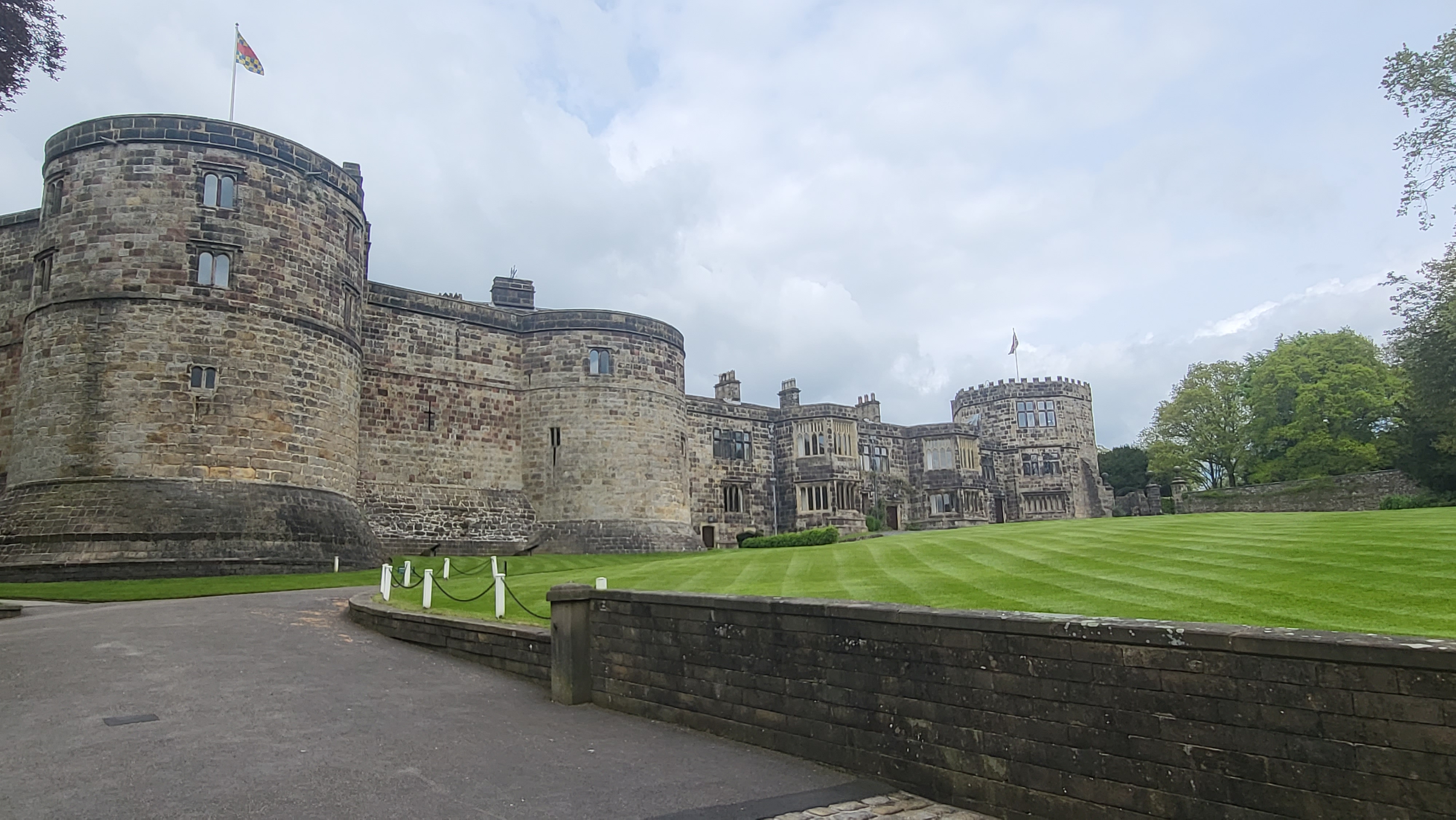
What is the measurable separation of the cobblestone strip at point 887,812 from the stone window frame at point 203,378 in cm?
2579

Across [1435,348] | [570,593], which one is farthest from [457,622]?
[1435,348]

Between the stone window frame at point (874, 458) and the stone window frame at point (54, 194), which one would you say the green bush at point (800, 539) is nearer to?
the stone window frame at point (874, 458)

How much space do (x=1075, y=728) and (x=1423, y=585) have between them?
17.5 feet

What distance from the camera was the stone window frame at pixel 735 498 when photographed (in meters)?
48.4

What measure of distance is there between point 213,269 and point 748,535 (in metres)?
29.5

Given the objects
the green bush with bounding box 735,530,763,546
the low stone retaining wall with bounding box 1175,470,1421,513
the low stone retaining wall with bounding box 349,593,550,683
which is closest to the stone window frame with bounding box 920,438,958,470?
the green bush with bounding box 735,530,763,546

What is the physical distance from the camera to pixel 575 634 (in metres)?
11.0

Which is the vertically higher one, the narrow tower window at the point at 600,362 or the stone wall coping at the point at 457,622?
the narrow tower window at the point at 600,362

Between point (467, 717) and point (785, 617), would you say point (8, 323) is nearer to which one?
point (467, 717)

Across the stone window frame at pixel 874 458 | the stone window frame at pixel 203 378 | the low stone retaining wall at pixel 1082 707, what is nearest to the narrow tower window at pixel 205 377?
the stone window frame at pixel 203 378

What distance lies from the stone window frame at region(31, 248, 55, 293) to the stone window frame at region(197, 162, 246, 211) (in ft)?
16.1

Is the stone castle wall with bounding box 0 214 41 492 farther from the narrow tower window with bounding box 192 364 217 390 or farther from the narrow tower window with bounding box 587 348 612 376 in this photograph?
the narrow tower window with bounding box 587 348 612 376

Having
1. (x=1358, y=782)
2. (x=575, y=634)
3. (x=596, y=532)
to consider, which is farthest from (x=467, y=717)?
(x=596, y=532)

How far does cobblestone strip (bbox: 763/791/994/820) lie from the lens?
6.61 meters
